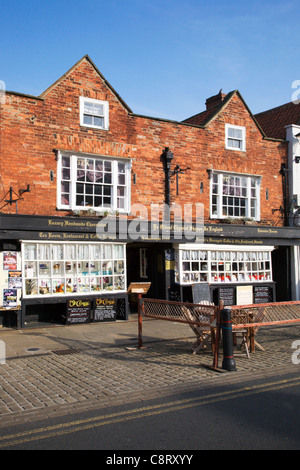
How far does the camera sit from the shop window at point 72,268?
1237cm

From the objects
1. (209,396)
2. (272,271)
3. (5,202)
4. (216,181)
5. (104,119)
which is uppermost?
(104,119)

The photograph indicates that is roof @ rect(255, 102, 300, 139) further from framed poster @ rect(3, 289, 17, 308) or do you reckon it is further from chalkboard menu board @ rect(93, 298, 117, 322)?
framed poster @ rect(3, 289, 17, 308)

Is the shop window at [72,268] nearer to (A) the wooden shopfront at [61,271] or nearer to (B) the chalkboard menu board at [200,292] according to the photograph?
(A) the wooden shopfront at [61,271]

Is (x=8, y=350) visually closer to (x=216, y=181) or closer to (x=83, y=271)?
(x=83, y=271)

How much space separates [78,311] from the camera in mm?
12805

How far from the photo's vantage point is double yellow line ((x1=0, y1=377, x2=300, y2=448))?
4.91 m

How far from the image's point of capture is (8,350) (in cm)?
934

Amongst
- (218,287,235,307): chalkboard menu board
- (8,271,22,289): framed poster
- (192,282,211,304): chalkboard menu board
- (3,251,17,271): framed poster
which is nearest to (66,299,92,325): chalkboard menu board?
(8,271,22,289): framed poster

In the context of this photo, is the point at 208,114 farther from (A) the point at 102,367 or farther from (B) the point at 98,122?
(A) the point at 102,367

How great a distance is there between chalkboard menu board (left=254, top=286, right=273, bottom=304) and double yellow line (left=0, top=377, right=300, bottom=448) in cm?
965

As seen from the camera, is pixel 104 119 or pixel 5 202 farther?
pixel 104 119

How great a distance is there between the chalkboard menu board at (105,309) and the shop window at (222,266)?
9.07ft
